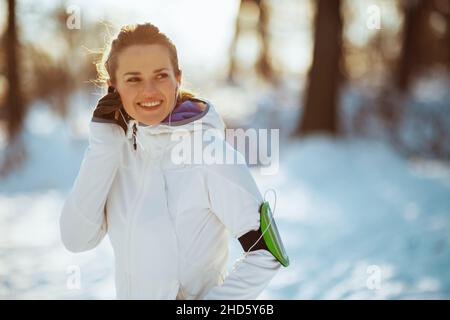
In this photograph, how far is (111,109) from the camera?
2.10 m

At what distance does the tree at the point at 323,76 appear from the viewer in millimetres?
11297

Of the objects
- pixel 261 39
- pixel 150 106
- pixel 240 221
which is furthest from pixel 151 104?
pixel 261 39

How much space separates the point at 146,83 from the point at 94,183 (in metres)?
0.45

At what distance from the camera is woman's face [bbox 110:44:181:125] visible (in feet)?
6.68

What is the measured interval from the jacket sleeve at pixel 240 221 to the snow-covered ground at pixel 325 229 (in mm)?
2602

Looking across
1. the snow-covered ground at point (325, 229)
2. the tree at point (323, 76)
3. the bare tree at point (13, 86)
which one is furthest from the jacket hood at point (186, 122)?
the bare tree at point (13, 86)

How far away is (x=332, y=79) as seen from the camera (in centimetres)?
1145

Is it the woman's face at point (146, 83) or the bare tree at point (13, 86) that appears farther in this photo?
the bare tree at point (13, 86)

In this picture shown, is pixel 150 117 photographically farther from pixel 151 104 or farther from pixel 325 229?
pixel 325 229

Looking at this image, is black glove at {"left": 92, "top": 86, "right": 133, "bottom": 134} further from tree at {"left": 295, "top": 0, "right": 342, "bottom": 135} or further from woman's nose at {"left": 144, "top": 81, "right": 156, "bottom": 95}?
tree at {"left": 295, "top": 0, "right": 342, "bottom": 135}

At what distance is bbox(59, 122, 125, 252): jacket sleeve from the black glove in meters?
0.03

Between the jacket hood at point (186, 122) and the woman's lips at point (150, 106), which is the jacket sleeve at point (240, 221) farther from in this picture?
the woman's lips at point (150, 106)

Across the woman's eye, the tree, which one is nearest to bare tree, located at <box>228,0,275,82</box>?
the tree

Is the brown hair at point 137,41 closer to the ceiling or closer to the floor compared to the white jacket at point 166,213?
closer to the ceiling
